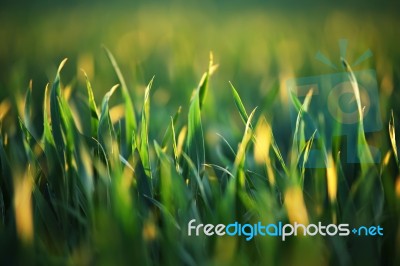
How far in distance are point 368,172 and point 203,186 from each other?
0.32 metres

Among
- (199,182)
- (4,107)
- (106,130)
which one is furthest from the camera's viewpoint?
(4,107)

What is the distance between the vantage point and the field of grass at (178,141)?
37.9 inches

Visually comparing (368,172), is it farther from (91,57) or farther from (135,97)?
A: (91,57)

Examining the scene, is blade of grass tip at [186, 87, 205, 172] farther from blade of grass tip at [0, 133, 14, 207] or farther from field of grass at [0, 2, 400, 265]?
blade of grass tip at [0, 133, 14, 207]

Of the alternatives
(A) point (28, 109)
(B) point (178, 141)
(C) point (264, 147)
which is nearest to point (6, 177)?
(A) point (28, 109)

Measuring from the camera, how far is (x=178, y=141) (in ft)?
3.68

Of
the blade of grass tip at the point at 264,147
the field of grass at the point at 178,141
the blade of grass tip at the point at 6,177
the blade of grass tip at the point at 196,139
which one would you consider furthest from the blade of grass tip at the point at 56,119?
the blade of grass tip at the point at 264,147

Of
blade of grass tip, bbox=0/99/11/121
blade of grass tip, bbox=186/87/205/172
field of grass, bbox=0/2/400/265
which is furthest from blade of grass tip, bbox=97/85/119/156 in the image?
blade of grass tip, bbox=0/99/11/121

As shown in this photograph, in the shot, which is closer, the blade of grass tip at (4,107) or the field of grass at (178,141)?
the field of grass at (178,141)

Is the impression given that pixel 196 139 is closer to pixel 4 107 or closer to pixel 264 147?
pixel 264 147

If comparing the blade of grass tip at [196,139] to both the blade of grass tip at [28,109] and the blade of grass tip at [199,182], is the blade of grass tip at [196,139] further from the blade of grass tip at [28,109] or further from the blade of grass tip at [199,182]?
the blade of grass tip at [28,109]

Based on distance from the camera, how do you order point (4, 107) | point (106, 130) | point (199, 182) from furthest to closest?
point (4, 107), point (106, 130), point (199, 182)

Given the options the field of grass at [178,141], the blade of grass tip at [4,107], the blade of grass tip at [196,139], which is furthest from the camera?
the blade of grass tip at [4,107]

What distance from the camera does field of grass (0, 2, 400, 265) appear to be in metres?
0.96
